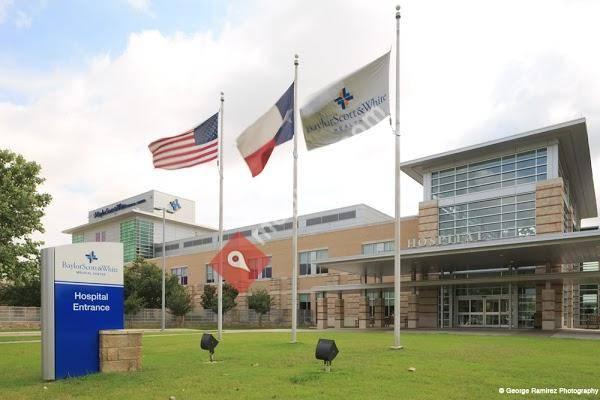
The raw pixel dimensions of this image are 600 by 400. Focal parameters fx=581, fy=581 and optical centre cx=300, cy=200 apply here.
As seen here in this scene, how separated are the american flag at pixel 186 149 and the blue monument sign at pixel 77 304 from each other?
953 cm

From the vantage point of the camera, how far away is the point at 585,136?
124 ft

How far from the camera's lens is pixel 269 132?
2205 centimetres

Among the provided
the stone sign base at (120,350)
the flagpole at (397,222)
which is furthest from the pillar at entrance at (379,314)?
the stone sign base at (120,350)

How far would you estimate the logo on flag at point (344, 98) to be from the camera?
18.9 meters

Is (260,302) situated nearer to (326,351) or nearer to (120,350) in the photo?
(120,350)

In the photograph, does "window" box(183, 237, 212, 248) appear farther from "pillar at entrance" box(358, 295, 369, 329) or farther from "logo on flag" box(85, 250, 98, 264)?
"logo on flag" box(85, 250, 98, 264)

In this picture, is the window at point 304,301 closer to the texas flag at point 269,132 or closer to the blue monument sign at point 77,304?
the texas flag at point 269,132

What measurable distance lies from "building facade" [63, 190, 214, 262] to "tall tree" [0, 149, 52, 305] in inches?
2059

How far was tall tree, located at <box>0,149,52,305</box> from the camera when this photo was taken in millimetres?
30500

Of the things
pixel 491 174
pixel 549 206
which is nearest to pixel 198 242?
pixel 491 174

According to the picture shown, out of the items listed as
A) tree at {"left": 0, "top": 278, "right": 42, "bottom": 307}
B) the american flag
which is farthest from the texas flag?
tree at {"left": 0, "top": 278, "right": 42, "bottom": 307}

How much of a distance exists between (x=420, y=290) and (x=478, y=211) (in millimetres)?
7595

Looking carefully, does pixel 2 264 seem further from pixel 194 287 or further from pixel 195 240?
pixel 195 240

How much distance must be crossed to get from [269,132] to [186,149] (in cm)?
373
